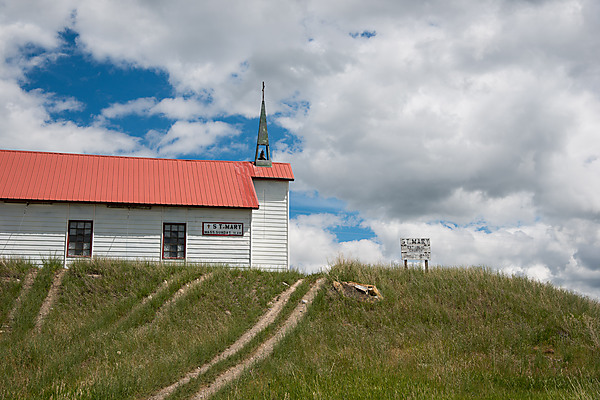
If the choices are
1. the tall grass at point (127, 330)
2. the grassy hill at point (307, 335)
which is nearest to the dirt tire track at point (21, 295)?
the grassy hill at point (307, 335)

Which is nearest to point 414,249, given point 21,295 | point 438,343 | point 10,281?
point 438,343

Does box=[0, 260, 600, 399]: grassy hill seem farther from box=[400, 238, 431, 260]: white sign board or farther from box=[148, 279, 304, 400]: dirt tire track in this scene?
box=[400, 238, 431, 260]: white sign board

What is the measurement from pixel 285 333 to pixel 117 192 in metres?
13.9

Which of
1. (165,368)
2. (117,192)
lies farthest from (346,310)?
(117,192)

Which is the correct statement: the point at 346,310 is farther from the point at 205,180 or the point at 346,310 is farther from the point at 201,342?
the point at 205,180

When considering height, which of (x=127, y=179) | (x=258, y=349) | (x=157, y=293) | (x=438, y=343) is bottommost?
(x=258, y=349)

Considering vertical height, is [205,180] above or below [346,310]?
above

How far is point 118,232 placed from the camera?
973 inches

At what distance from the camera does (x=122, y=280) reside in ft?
70.1

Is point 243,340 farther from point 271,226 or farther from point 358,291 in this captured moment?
point 271,226

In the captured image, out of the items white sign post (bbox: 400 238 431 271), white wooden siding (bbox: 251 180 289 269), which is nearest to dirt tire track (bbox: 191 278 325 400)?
white sign post (bbox: 400 238 431 271)

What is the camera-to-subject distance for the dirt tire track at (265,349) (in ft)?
38.5

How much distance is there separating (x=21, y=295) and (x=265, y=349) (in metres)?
11.8

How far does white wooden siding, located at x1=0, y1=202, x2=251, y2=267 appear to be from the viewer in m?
23.8
